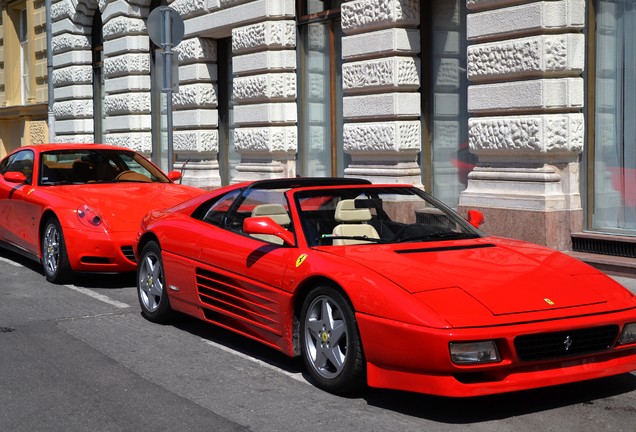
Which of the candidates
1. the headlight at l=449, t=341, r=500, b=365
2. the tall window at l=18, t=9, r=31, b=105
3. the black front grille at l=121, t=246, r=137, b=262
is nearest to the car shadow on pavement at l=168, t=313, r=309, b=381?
the headlight at l=449, t=341, r=500, b=365

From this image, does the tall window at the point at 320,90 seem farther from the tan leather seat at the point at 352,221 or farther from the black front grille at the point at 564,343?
the black front grille at the point at 564,343

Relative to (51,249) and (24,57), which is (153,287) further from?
(24,57)

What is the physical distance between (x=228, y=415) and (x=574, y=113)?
6.63m

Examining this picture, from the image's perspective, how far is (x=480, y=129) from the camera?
36.9 ft

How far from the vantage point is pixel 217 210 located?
7.14 m

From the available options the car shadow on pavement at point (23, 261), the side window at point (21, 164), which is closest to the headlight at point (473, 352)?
the car shadow on pavement at point (23, 261)

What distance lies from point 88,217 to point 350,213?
401 centimetres

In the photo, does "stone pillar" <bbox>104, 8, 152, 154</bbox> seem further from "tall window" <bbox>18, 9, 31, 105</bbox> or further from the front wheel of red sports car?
the front wheel of red sports car

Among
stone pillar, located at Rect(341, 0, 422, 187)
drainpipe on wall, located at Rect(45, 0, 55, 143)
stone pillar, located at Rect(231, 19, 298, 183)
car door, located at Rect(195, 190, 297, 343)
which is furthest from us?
drainpipe on wall, located at Rect(45, 0, 55, 143)

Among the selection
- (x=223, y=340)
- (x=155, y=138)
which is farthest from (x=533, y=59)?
(x=155, y=138)

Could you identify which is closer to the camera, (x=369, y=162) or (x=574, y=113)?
(x=574, y=113)

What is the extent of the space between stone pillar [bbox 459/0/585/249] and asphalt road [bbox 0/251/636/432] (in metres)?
4.37

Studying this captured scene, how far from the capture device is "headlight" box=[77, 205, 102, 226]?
9469 millimetres

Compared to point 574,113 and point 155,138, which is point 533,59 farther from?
point 155,138
